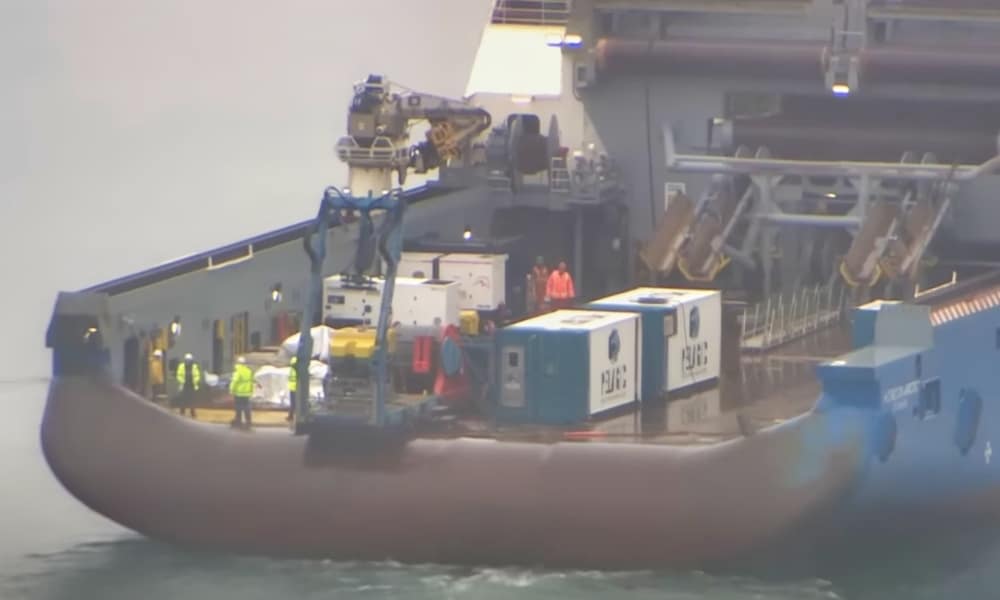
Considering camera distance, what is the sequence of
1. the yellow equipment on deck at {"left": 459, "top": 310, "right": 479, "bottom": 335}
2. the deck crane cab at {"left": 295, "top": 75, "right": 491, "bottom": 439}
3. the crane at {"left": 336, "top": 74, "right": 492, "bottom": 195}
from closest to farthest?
the deck crane cab at {"left": 295, "top": 75, "right": 491, "bottom": 439}
the yellow equipment on deck at {"left": 459, "top": 310, "right": 479, "bottom": 335}
the crane at {"left": 336, "top": 74, "right": 492, "bottom": 195}

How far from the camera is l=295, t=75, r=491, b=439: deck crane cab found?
76.9ft

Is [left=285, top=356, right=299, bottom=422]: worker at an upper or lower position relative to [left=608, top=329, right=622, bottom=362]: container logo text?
lower

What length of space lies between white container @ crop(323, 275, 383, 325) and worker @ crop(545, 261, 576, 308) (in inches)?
89.3

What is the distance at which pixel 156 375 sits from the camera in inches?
994

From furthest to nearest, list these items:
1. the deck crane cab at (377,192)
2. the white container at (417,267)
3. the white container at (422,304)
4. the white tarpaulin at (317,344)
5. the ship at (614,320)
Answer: the white container at (417,267) → the white container at (422,304) → the white tarpaulin at (317,344) → the deck crane cab at (377,192) → the ship at (614,320)

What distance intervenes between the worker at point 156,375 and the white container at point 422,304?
215cm

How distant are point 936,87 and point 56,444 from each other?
33.8ft

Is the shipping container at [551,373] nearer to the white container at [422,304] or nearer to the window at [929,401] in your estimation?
the white container at [422,304]

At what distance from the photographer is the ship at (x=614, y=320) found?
2297 cm

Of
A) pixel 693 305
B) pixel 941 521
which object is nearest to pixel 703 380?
pixel 693 305

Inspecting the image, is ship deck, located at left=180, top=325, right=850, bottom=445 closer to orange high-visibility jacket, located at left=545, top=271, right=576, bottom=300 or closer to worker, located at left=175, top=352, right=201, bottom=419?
worker, located at left=175, top=352, right=201, bottom=419

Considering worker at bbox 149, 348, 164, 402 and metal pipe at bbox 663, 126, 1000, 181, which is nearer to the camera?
worker at bbox 149, 348, 164, 402

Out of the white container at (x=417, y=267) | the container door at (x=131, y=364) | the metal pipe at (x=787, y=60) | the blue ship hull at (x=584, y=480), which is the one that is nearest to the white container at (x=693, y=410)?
the blue ship hull at (x=584, y=480)

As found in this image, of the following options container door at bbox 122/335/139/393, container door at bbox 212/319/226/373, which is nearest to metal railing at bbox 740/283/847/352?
container door at bbox 212/319/226/373
